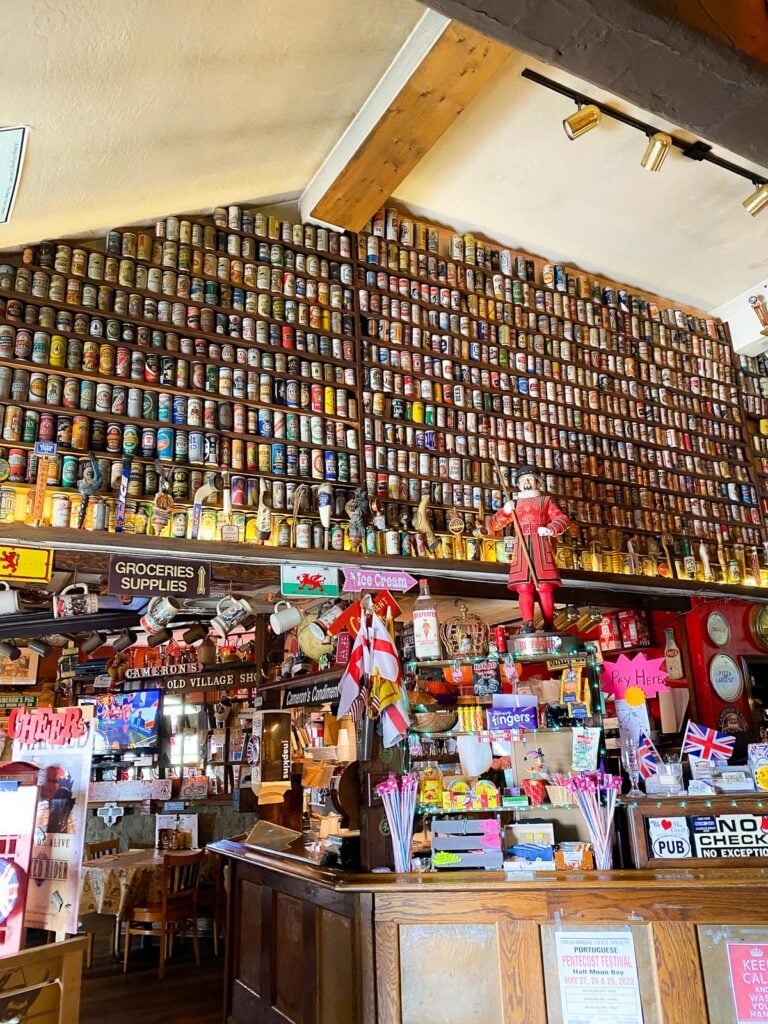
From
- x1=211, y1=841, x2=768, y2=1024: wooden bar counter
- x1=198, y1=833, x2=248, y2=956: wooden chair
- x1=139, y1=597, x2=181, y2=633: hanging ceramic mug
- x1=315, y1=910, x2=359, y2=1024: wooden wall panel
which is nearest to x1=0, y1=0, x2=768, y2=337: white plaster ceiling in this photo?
x1=139, y1=597, x2=181, y2=633: hanging ceramic mug

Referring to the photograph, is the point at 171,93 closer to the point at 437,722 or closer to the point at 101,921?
the point at 437,722

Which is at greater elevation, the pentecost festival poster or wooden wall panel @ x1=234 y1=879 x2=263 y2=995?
the pentecost festival poster

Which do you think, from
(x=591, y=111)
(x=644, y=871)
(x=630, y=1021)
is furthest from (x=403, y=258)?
(x=630, y=1021)

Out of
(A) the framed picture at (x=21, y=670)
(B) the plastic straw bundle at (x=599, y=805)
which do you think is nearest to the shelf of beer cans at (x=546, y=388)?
(B) the plastic straw bundle at (x=599, y=805)

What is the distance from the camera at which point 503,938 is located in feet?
9.89

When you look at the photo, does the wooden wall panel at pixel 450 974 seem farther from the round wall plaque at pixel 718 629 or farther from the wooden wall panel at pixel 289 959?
the round wall plaque at pixel 718 629

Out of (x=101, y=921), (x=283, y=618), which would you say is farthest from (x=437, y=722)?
(x=101, y=921)

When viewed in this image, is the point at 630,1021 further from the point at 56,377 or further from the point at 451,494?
the point at 56,377

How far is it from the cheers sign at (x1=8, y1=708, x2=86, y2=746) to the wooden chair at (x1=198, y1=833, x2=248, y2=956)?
4.00 metres

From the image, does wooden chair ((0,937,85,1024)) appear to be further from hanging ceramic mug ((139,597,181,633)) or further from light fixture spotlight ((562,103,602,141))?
light fixture spotlight ((562,103,602,141))

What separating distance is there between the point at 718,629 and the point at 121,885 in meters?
5.56

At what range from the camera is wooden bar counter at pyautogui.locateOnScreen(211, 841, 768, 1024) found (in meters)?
2.79

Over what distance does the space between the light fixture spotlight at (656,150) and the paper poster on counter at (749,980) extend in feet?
14.4

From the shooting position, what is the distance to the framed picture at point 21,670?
9609mm
